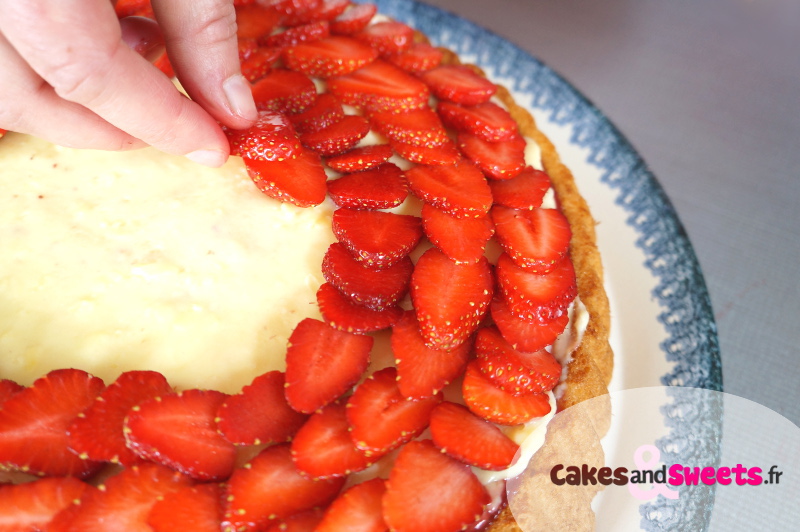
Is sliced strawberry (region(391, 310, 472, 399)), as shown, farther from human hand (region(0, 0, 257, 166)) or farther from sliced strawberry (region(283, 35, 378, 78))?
sliced strawberry (region(283, 35, 378, 78))

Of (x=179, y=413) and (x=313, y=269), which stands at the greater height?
(x=313, y=269)

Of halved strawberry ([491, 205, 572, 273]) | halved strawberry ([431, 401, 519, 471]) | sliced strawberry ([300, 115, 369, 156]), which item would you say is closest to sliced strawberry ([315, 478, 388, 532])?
halved strawberry ([431, 401, 519, 471])

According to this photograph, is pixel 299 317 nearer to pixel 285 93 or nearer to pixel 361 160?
pixel 361 160

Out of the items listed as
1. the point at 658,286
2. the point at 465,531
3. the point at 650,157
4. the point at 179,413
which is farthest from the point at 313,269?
the point at 650,157

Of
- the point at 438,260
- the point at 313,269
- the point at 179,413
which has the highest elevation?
the point at 438,260

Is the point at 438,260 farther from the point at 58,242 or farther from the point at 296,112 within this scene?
the point at 58,242

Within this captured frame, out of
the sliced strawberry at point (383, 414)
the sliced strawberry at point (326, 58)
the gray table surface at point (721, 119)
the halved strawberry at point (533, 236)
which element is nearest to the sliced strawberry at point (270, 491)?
the sliced strawberry at point (383, 414)
